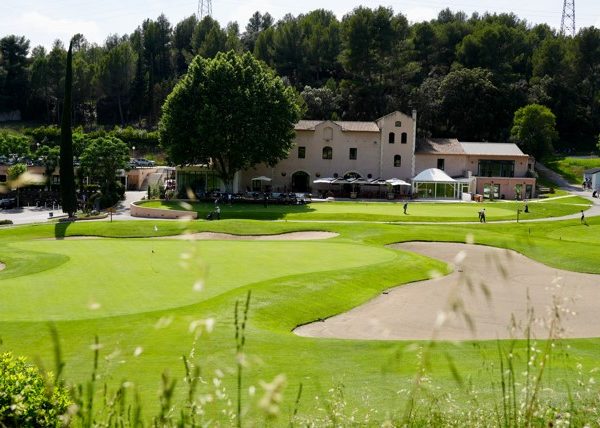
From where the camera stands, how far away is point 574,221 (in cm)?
6356

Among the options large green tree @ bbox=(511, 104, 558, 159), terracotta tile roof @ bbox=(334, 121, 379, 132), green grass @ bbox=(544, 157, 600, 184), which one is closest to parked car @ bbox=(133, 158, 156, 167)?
terracotta tile roof @ bbox=(334, 121, 379, 132)

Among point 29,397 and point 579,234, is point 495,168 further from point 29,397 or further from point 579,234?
point 29,397

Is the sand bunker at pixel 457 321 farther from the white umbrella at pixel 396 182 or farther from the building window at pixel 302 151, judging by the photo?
the building window at pixel 302 151

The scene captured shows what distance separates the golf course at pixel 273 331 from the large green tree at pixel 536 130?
4295 centimetres

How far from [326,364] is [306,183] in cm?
7437

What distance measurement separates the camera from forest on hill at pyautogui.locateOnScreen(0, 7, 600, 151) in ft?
362

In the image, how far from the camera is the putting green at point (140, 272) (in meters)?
24.7

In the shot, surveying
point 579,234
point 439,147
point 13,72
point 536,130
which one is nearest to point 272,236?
point 579,234

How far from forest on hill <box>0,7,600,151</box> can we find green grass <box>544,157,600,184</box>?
894 cm

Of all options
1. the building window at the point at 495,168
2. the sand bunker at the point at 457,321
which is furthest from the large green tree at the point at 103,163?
the sand bunker at the point at 457,321

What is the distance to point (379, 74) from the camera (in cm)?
11419

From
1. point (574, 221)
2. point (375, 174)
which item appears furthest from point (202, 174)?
point (574, 221)

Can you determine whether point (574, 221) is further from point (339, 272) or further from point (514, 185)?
point (339, 272)

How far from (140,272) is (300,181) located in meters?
61.9
